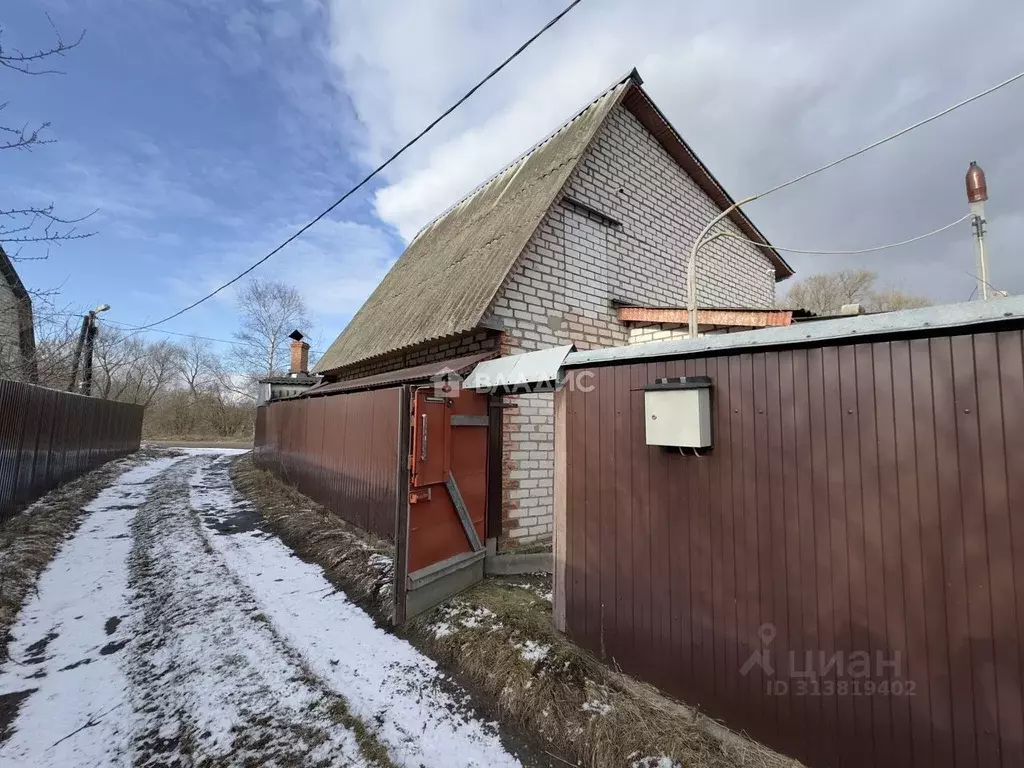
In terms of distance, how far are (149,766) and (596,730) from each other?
2.37m

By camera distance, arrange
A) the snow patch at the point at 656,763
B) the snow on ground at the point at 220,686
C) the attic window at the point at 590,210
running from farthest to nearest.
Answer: the attic window at the point at 590,210, the snow on ground at the point at 220,686, the snow patch at the point at 656,763

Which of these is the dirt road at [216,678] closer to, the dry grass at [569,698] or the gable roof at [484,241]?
the dry grass at [569,698]

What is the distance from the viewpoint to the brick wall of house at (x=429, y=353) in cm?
569

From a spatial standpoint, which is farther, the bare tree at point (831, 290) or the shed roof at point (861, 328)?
the bare tree at point (831, 290)

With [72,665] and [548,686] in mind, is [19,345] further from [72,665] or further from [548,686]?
[548,686]

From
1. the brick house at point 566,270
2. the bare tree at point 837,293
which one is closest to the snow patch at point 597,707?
the brick house at point 566,270

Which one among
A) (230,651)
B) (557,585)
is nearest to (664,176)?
(557,585)

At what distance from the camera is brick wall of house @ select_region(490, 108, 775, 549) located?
5539mm

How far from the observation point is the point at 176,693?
2.90m

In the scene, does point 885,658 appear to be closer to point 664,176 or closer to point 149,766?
point 149,766

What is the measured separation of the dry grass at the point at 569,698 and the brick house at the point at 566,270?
1573 mm

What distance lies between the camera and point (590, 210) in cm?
679

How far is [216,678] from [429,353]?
459cm

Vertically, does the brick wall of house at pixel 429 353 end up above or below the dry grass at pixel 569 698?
above
